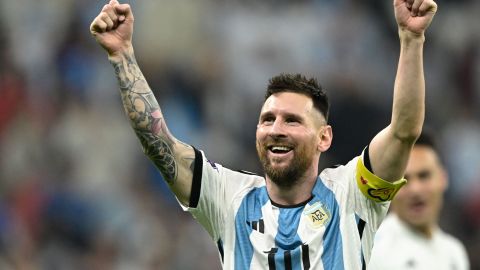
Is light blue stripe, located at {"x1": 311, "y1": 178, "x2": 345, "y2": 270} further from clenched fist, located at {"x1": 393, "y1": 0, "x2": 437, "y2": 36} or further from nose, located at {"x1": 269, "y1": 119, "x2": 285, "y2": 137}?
clenched fist, located at {"x1": 393, "y1": 0, "x2": 437, "y2": 36}

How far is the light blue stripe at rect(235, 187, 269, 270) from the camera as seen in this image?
202 inches

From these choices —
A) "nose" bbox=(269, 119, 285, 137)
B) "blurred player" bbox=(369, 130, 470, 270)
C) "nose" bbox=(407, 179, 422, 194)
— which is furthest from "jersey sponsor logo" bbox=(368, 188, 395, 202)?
"nose" bbox=(407, 179, 422, 194)

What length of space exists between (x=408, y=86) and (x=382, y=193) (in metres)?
0.56

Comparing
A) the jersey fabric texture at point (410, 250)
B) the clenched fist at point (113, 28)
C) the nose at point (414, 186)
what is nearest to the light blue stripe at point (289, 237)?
the clenched fist at point (113, 28)

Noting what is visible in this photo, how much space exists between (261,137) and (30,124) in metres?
5.51

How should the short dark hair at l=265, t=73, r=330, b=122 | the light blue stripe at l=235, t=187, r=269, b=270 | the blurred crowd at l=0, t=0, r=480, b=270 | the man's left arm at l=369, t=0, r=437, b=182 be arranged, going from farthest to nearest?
the blurred crowd at l=0, t=0, r=480, b=270 → the short dark hair at l=265, t=73, r=330, b=122 → the light blue stripe at l=235, t=187, r=269, b=270 → the man's left arm at l=369, t=0, r=437, b=182

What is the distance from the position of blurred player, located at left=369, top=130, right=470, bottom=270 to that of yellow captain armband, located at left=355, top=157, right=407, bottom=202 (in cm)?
231

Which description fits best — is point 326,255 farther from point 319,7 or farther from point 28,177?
point 319,7

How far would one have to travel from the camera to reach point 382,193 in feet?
16.6

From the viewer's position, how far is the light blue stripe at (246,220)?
16.9 ft

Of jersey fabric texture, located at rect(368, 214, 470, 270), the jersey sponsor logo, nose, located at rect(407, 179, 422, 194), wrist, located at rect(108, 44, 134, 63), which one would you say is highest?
wrist, located at rect(108, 44, 134, 63)

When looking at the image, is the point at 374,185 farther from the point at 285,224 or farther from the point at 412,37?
the point at 412,37

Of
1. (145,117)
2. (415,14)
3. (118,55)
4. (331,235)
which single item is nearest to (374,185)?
(331,235)

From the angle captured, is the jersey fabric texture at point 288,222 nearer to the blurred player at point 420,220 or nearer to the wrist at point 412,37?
the wrist at point 412,37
